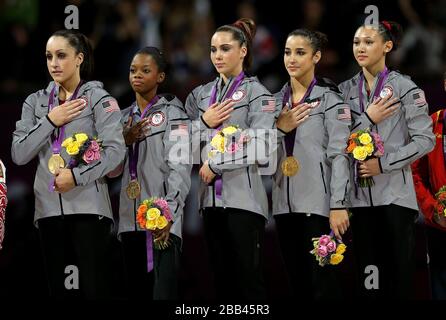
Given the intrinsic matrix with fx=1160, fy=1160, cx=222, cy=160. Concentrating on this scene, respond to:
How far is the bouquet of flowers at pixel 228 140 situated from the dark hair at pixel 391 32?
3.84ft

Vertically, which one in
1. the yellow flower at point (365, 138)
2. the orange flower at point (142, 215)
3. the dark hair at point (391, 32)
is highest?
the dark hair at point (391, 32)

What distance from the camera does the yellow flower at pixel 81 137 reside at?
24.1ft

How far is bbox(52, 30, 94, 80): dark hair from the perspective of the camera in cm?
754

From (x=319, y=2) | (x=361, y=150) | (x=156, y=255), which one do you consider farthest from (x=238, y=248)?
(x=319, y=2)

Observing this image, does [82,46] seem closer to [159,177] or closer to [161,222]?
[159,177]

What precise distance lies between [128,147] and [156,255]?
0.77m

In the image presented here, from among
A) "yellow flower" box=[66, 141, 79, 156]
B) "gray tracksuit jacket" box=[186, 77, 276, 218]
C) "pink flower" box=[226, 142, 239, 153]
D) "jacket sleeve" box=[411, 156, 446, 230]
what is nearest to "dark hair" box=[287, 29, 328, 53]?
"gray tracksuit jacket" box=[186, 77, 276, 218]

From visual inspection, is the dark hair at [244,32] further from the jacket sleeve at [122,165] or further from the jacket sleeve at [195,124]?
the jacket sleeve at [122,165]

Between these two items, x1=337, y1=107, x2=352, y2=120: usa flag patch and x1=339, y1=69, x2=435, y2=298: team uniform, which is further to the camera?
x1=337, y1=107, x2=352, y2=120: usa flag patch

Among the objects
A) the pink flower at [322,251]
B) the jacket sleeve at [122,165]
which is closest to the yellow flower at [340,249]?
the pink flower at [322,251]

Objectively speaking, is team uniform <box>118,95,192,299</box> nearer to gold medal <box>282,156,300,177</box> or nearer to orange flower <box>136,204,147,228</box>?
orange flower <box>136,204,147,228</box>

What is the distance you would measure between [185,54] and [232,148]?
2679 mm

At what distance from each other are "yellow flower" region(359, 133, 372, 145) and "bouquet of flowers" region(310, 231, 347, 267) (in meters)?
0.63
